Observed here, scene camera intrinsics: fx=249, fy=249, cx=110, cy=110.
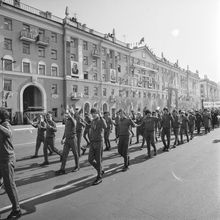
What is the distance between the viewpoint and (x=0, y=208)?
455 cm

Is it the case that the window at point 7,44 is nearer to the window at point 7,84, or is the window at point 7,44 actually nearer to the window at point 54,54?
the window at point 7,84

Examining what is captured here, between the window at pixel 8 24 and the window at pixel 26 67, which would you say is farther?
the window at pixel 26 67

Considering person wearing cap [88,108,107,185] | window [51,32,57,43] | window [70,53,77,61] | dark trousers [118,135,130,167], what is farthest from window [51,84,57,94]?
person wearing cap [88,108,107,185]

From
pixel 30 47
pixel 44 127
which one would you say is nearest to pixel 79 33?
pixel 30 47

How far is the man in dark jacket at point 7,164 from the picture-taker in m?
4.14

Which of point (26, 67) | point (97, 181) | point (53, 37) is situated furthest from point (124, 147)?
point (53, 37)

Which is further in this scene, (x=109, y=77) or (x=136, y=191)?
(x=109, y=77)

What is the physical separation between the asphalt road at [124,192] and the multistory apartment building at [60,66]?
22.9 metres

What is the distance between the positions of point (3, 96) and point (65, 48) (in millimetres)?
13300

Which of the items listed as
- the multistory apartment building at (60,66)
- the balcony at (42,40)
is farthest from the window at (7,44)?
the balcony at (42,40)

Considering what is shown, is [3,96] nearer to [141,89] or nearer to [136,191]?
[136,191]

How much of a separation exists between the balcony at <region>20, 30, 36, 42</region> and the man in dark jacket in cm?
3245

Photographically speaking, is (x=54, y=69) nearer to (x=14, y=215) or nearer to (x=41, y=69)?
(x=41, y=69)

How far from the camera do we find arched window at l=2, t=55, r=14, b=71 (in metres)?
32.1
